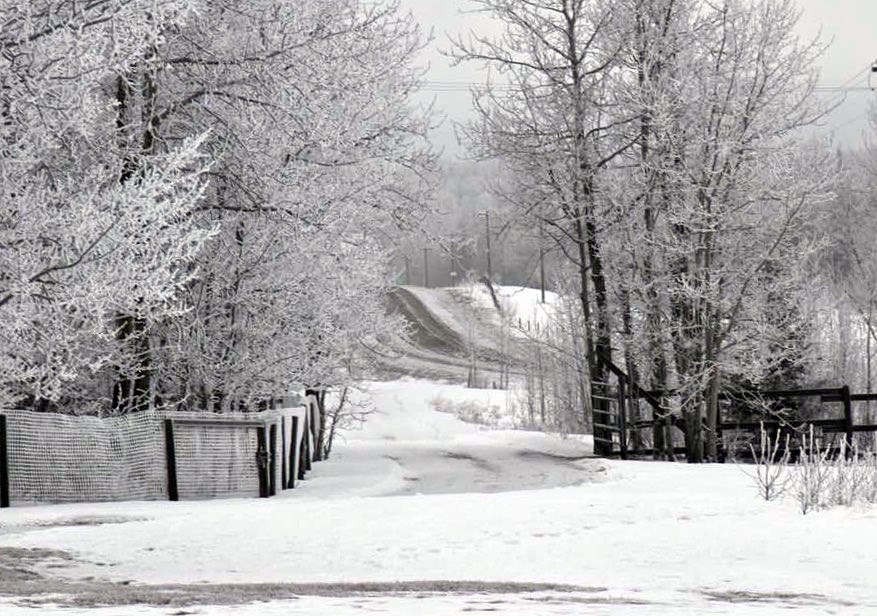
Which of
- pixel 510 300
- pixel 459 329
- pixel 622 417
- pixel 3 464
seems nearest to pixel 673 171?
pixel 622 417

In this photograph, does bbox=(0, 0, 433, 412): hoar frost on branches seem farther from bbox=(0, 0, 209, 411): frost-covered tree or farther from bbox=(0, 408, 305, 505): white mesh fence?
bbox=(0, 408, 305, 505): white mesh fence

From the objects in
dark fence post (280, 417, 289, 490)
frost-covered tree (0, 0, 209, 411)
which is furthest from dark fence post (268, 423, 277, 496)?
frost-covered tree (0, 0, 209, 411)

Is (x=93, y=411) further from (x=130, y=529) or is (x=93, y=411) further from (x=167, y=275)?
(x=167, y=275)

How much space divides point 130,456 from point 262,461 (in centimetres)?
237

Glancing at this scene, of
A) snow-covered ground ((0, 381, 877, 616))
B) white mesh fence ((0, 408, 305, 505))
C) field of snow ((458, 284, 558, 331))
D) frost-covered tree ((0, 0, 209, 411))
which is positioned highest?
field of snow ((458, 284, 558, 331))

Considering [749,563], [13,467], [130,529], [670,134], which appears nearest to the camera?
[749,563]

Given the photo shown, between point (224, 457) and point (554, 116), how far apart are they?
11.0 meters

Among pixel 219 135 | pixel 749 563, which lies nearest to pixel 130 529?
pixel 749 563

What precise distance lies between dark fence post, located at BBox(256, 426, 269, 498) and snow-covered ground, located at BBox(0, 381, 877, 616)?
2.13m

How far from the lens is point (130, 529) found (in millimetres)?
12984

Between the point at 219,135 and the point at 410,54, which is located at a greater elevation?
the point at 410,54

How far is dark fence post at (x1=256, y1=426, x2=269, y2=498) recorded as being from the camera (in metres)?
19.5

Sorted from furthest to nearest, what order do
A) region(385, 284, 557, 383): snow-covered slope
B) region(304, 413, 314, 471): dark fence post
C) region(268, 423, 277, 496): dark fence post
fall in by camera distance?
region(385, 284, 557, 383): snow-covered slope
region(304, 413, 314, 471): dark fence post
region(268, 423, 277, 496): dark fence post

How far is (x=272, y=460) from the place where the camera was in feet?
66.0
